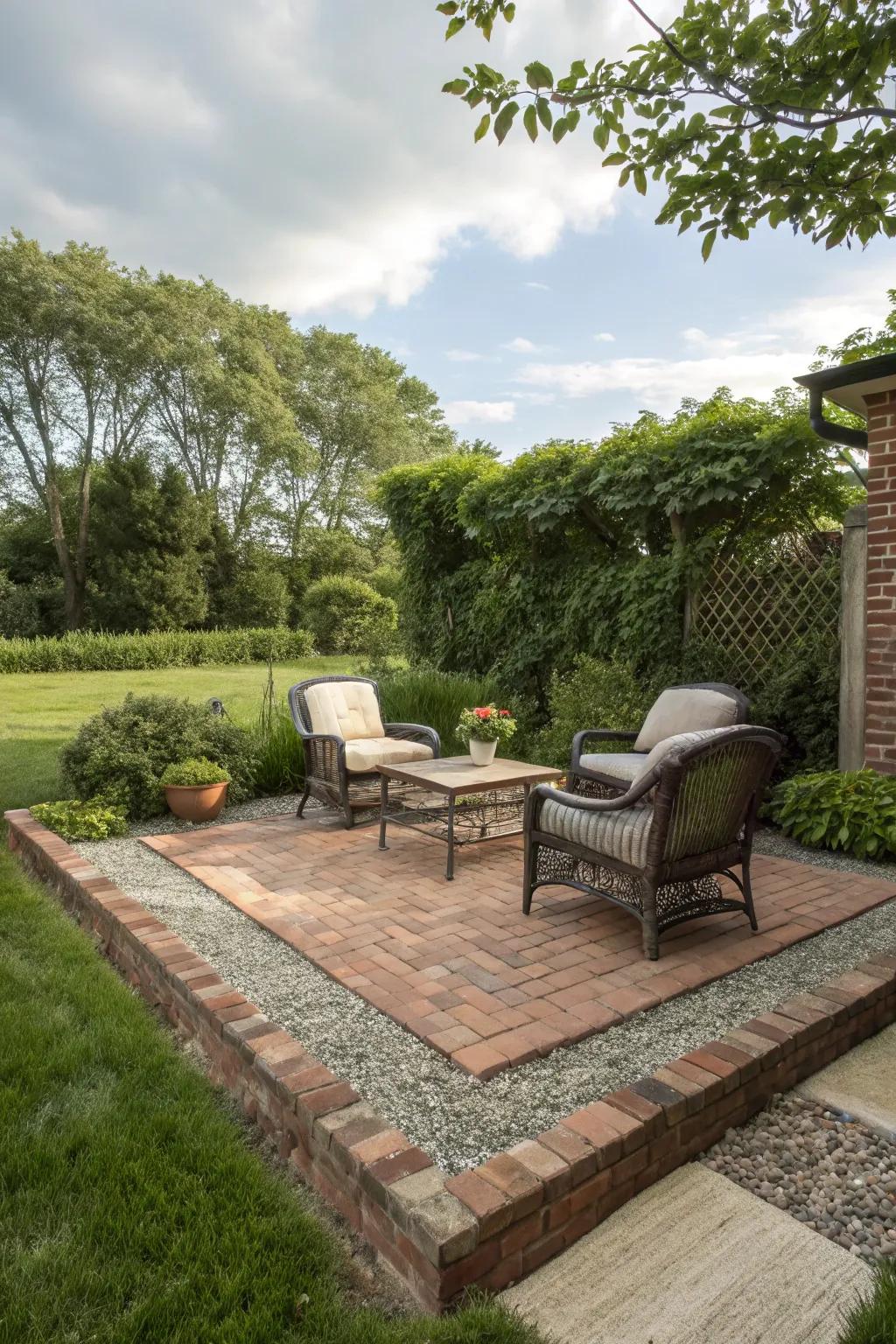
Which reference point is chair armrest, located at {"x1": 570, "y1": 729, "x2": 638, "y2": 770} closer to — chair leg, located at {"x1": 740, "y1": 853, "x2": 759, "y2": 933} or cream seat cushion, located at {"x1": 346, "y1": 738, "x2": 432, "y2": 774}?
cream seat cushion, located at {"x1": 346, "y1": 738, "x2": 432, "y2": 774}

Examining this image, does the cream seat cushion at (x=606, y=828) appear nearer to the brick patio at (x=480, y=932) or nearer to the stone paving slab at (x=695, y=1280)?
the brick patio at (x=480, y=932)

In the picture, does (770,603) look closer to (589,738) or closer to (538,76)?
(589,738)

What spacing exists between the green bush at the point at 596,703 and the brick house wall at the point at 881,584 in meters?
1.57

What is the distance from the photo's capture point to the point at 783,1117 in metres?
2.10

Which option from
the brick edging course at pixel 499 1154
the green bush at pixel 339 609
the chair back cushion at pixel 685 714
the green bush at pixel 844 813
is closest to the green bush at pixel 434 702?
the chair back cushion at pixel 685 714

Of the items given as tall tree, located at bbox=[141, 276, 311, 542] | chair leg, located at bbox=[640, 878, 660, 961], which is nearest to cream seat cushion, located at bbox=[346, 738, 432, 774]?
chair leg, located at bbox=[640, 878, 660, 961]

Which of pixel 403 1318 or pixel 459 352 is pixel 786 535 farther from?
pixel 459 352

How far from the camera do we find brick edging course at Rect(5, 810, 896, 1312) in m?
1.52

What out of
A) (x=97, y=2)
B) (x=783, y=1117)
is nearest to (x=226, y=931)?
(x=783, y=1117)

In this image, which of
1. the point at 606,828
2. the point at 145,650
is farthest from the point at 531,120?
the point at 145,650

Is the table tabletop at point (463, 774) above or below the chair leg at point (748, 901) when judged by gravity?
above

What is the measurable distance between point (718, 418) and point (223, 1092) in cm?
516

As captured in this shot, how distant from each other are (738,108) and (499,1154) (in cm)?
331

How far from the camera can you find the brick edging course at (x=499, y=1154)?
1.52m
